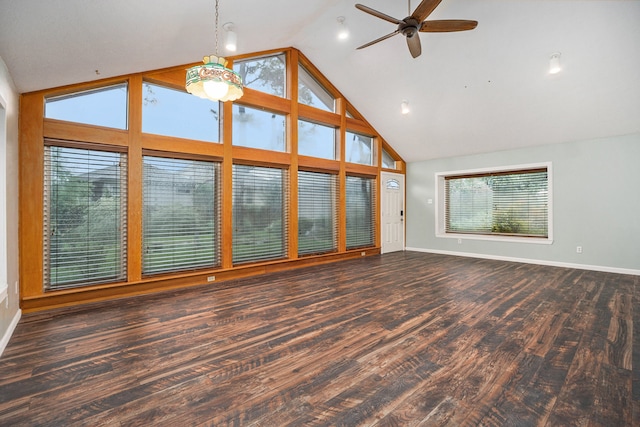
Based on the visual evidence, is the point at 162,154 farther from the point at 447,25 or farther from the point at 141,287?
the point at 447,25

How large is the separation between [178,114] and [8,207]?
2.23 metres

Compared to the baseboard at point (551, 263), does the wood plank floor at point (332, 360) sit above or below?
below

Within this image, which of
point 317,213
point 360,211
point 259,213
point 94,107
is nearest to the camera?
point 94,107

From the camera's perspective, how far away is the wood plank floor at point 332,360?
1578 millimetres

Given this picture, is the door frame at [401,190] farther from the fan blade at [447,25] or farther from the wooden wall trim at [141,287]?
the fan blade at [447,25]

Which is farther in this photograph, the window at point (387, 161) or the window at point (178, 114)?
the window at point (387, 161)

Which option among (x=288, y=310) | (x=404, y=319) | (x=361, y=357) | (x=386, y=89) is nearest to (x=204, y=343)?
(x=288, y=310)

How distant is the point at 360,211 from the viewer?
6.70 metres

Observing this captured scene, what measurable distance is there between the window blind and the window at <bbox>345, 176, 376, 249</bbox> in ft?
6.47

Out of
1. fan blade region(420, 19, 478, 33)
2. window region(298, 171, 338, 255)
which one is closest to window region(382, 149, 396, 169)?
window region(298, 171, 338, 255)

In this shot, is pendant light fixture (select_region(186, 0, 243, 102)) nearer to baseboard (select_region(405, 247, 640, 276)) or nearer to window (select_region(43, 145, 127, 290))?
window (select_region(43, 145, 127, 290))

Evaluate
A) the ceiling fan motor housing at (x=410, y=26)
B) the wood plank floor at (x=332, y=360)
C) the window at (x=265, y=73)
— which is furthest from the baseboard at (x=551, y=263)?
the window at (x=265, y=73)

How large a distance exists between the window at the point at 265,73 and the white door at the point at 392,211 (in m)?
3.18

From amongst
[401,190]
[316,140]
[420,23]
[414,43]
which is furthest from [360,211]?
[420,23]
